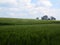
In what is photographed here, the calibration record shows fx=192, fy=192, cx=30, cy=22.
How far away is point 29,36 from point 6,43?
346 centimetres

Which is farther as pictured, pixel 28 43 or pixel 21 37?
pixel 21 37

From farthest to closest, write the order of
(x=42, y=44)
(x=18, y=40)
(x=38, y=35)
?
(x=38, y=35)
(x=18, y=40)
(x=42, y=44)

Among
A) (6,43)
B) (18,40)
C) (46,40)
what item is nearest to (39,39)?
(46,40)

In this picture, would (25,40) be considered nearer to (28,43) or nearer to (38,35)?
(28,43)

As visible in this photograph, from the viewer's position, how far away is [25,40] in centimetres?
2169

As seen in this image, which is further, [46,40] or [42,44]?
[46,40]

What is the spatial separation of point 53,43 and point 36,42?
6.18 feet

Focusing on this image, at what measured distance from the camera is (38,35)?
77.7 feet

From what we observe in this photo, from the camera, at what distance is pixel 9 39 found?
853 inches

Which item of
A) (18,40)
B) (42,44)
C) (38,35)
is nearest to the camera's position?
(42,44)

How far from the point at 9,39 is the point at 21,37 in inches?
61.6

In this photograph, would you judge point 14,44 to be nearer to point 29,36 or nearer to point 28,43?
point 28,43

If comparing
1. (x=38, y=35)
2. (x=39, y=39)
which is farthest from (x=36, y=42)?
(x=38, y=35)

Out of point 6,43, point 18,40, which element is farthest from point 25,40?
point 6,43
